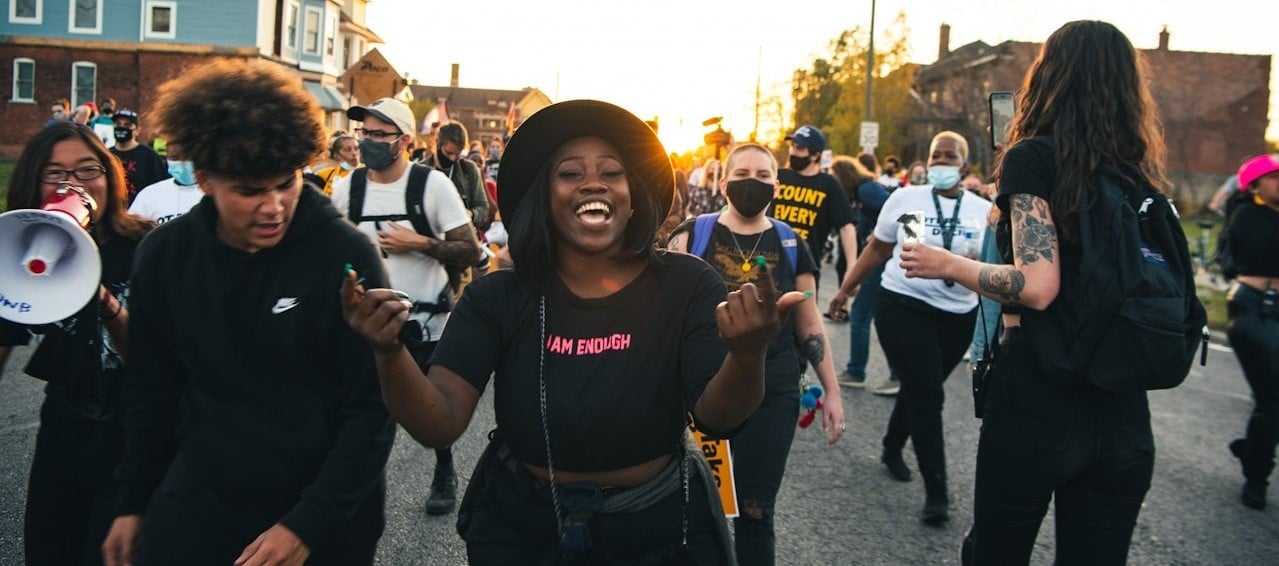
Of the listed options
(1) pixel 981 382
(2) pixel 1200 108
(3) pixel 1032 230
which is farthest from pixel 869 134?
(2) pixel 1200 108

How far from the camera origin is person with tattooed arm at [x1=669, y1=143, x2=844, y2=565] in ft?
12.3

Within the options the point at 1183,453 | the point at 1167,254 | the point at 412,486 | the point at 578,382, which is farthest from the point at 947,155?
the point at 578,382

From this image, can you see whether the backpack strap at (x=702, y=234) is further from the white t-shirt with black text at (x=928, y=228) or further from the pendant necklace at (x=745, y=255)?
the white t-shirt with black text at (x=928, y=228)

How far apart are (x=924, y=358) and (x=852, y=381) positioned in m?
3.18

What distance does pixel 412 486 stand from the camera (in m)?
5.42

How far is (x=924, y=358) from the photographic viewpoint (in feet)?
17.6

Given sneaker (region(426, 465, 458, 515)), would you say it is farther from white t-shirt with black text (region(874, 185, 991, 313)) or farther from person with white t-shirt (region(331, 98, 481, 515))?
white t-shirt with black text (region(874, 185, 991, 313))

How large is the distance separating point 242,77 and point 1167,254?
2.70 m

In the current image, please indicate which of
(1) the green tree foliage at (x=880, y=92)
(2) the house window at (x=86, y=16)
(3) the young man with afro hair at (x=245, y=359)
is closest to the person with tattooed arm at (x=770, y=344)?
(3) the young man with afro hair at (x=245, y=359)

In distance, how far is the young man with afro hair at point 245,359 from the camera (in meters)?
2.41

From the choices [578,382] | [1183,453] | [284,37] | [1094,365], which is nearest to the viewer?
[578,382]

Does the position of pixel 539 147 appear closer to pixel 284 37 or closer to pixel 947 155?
pixel 947 155

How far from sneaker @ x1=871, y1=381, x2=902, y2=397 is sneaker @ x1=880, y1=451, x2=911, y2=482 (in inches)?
88.9

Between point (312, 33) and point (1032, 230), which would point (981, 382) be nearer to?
point (1032, 230)
